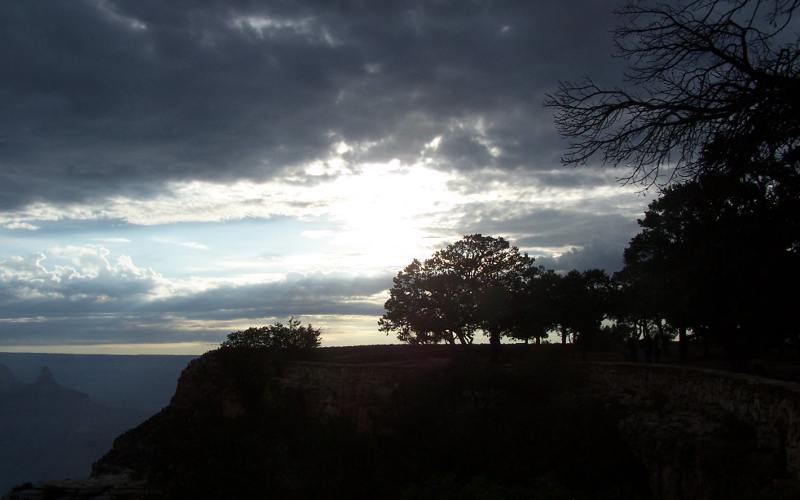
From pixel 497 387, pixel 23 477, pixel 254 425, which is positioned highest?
pixel 497 387

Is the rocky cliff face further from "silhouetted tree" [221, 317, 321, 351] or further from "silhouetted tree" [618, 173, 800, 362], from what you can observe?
"silhouetted tree" [618, 173, 800, 362]

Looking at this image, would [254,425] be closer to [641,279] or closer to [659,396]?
[659,396]

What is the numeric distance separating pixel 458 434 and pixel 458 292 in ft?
87.2

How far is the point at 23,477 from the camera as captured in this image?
151000 mm

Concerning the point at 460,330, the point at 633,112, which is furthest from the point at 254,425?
the point at 633,112

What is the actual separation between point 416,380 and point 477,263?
23.5 meters

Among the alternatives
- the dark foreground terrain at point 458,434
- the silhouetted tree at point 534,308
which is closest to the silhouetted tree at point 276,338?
the dark foreground terrain at point 458,434

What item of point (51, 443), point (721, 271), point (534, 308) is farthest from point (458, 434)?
point (51, 443)

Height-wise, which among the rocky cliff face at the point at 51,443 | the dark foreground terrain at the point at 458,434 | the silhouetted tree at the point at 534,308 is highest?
the silhouetted tree at the point at 534,308

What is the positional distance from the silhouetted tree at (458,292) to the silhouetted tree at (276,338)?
343 inches

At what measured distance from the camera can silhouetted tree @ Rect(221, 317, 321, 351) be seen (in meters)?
36.5

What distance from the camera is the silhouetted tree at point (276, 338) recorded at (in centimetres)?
3650

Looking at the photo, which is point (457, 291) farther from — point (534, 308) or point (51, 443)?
point (51, 443)

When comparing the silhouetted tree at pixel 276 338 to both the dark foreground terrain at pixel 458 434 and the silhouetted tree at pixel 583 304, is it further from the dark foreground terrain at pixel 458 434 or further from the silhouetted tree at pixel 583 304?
the silhouetted tree at pixel 583 304
